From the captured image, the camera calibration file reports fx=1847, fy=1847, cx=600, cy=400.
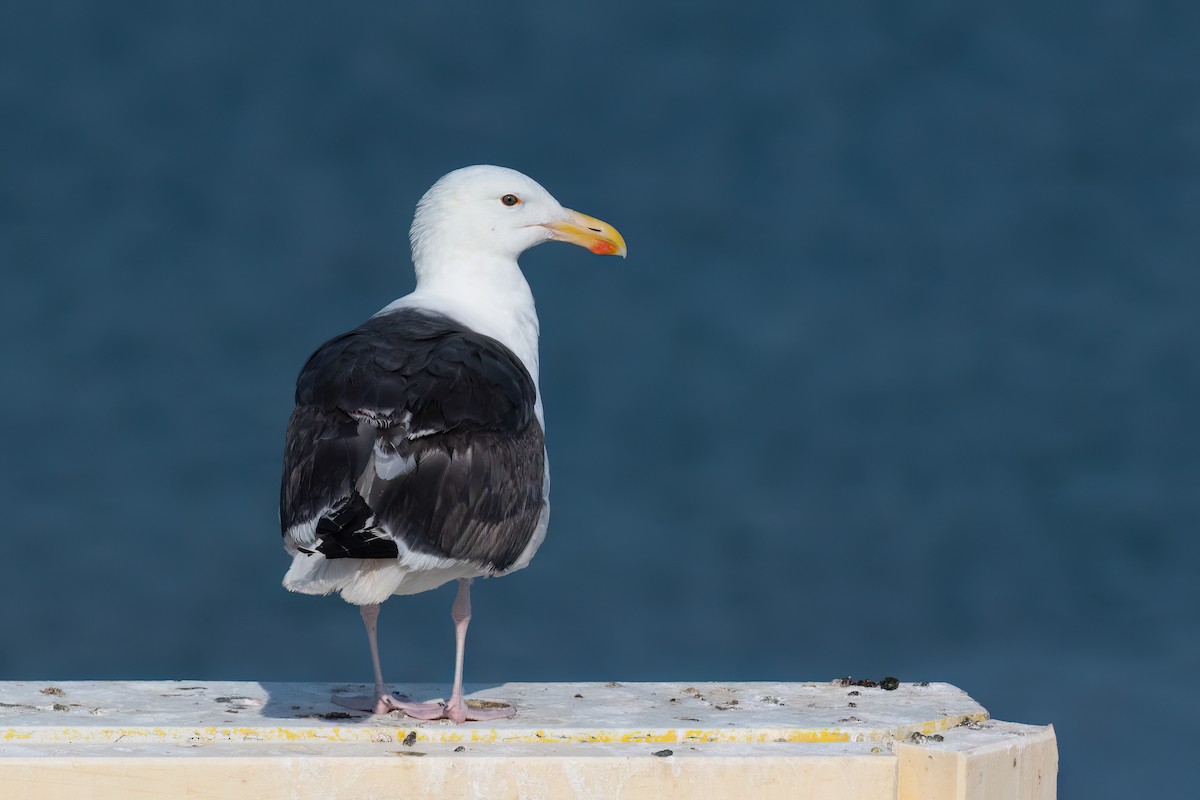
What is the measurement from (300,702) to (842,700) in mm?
1845

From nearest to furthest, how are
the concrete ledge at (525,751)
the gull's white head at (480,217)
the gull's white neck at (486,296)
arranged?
the concrete ledge at (525,751) → the gull's white neck at (486,296) → the gull's white head at (480,217)

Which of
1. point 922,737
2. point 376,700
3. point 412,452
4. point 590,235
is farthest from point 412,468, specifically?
point 590,235

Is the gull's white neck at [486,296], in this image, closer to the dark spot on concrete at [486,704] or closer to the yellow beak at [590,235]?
the yellow beak at [590,235]

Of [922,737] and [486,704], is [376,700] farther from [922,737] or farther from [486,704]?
[922,737]

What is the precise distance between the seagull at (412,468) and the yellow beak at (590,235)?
27.0 inches

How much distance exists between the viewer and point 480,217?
6918 millimetres

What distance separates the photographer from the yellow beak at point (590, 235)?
716 centimetres

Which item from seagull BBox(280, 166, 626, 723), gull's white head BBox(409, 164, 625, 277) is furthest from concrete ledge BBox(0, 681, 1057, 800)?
gull's white head BBox(409, 164, 625, 277)

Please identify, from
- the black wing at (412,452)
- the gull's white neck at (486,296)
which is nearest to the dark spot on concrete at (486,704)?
the black wing at (412,452)

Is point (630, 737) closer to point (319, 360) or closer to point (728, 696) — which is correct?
point (728, 696)

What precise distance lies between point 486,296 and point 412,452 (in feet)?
4.95

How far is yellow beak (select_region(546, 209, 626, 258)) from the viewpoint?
7.16 m

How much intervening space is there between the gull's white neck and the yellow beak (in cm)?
28

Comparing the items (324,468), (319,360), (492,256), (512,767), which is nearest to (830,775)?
(512,767)
